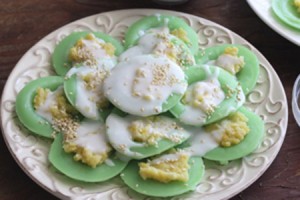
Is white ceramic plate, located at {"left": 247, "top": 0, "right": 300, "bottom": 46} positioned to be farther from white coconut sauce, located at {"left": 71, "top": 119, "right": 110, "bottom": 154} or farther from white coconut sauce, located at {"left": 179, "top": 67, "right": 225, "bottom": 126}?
white coconut sauce, located at {"left": 71, "top": 119, "right": 110, "bottom": 154}

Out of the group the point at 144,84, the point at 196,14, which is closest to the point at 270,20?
the point at 196,14

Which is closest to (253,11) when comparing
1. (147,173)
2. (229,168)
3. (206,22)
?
(206,22)

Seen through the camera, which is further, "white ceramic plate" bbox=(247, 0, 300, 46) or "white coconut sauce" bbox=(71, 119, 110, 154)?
"white ceramic plate" bbox=(247, 0, 300, 46)

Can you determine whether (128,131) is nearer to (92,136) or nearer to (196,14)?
(92,136)

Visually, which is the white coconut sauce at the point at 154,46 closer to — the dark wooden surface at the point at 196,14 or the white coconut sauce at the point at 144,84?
the white coconut sauce at the point at 144,84

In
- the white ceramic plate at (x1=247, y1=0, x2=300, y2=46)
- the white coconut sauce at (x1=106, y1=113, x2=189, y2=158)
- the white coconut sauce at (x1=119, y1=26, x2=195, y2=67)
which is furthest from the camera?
the white ceramic plate at (x1=247, y1=0, x2=300, y2=46)

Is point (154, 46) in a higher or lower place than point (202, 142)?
higher

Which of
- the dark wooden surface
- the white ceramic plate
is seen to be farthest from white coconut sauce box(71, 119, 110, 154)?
the white ceramic plate
